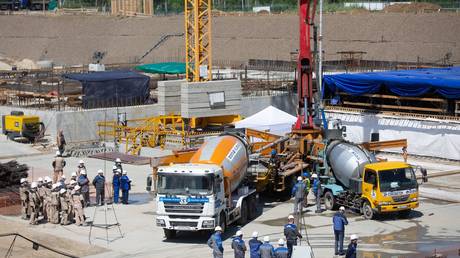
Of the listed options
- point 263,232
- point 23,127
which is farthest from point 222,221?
point 23,127

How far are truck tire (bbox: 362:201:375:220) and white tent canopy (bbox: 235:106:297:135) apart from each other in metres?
11.8

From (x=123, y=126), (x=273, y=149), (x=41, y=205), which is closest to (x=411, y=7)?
(x=123, y=126)

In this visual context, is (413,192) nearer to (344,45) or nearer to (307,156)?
(307,156)

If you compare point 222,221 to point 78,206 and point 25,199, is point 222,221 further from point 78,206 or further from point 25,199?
point 25,199

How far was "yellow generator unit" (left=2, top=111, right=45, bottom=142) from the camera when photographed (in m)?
48.5

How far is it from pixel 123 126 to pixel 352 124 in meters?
11.0

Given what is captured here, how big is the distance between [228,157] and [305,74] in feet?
27.4

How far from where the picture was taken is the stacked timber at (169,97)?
49.7 meters

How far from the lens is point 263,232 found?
94.9 feet

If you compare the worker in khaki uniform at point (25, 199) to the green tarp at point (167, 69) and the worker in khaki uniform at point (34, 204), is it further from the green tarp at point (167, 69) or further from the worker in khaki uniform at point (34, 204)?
the green tarp at point (167, 69)

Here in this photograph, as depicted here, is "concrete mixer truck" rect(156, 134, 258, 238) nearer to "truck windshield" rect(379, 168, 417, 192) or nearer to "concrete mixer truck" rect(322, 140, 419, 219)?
"concrete mixer truck" rect(322, 140, 419, 219)

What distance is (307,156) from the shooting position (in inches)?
1350

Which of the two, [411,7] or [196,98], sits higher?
[411,7]

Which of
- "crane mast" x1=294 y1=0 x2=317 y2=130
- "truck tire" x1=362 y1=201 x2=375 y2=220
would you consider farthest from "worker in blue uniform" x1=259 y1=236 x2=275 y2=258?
"crane mast" x1=294 y1=0 x2=317 y2=130
